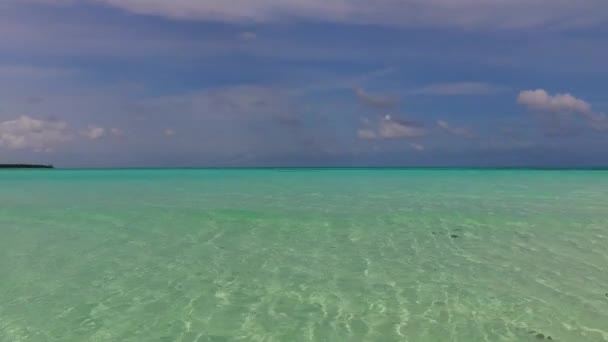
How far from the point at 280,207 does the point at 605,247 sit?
9698 millimetres

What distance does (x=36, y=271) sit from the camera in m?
7.82

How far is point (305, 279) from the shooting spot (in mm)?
7305

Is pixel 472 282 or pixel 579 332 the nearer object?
pixel 579 332

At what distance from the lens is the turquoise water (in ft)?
17.6

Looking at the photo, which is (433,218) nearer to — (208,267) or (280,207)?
(280,207)

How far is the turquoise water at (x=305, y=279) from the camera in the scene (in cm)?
535

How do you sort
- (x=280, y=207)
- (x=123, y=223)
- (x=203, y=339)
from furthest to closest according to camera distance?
1. (x=280, y=207)
2. (x=123, y=223)
3. (x=203, y=339)

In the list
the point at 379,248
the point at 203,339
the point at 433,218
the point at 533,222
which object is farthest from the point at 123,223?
the point at 533,222

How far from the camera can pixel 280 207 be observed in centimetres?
1702

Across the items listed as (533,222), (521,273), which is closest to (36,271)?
(521,273)

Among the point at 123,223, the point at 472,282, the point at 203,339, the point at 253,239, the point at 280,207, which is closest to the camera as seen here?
the point at 203,339

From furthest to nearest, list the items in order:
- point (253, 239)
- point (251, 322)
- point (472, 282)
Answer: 1. point (253, 239)
2. point (472, 282)
3. point (251, 322)

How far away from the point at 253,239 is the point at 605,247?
667 centimetres

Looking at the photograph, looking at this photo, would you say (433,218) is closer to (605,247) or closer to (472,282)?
(605,247)
